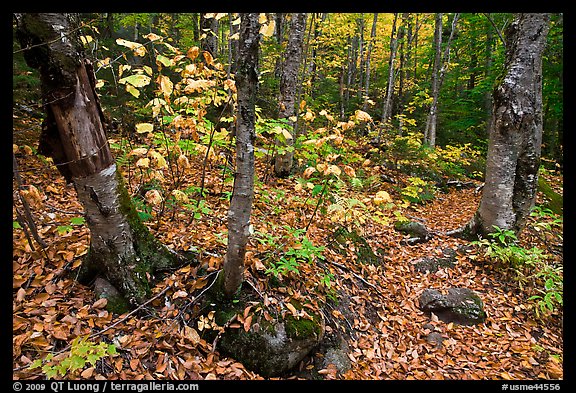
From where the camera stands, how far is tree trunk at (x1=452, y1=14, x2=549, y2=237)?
16.2 feet

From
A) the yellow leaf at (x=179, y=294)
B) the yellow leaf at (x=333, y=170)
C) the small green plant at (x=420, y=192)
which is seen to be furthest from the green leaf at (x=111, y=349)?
the small green plant at (x=420, y=192)

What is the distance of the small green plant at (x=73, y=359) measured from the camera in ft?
7.04

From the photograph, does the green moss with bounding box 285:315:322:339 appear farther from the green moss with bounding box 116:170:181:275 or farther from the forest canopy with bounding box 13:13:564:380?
the green moss with bounding box 116:170:181:275

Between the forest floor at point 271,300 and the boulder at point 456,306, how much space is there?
99mm

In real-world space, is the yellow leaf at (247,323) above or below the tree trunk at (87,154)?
below

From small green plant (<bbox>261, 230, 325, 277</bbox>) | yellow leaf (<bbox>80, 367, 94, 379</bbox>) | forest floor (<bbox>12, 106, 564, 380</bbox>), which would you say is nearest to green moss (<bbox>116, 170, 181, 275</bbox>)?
forest floor (<bbox>12, 106, 564, 380</bbox>)

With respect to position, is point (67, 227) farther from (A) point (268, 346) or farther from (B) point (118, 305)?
(A) point (268, 346)

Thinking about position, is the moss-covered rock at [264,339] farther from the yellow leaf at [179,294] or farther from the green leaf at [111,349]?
the green leaf at [111,349]

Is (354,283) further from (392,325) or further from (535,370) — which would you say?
(535,370)

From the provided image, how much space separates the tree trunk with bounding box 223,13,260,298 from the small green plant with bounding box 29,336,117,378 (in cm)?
117

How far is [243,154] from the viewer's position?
263 centimetres

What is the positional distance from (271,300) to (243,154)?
1.62m

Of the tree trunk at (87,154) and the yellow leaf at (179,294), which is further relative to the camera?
the yellow leaf at (179,294)

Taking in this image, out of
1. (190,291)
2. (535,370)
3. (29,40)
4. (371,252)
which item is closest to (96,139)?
(29,40)
